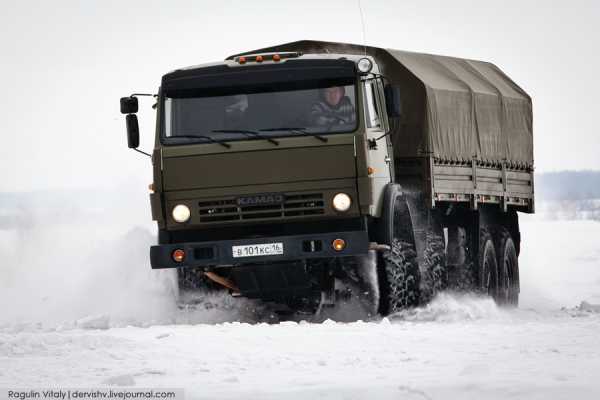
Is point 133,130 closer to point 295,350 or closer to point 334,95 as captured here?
point 334,95

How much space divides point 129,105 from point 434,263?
4726mm

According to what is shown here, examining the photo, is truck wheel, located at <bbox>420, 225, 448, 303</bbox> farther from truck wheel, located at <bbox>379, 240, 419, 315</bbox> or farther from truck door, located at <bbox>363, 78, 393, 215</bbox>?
truck door, located at <bbox>363, 78, 393, 215</bbox>

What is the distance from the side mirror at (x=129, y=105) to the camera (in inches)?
623

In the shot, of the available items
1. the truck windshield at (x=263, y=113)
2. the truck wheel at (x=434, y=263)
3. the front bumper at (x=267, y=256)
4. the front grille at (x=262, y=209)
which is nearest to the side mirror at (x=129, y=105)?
the truck windshield at (x=263, y=113)

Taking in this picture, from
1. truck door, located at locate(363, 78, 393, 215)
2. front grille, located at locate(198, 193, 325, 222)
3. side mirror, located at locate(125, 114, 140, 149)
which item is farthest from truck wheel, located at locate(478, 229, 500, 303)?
side mirror, located at locate(125, 114, 140, 149)

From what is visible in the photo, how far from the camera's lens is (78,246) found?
27.8m

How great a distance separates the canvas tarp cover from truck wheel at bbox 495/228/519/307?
3.74 ft

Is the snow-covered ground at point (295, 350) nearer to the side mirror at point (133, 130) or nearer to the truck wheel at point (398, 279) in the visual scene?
the truck wheel at point (398, 279)

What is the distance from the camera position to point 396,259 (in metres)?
16.1

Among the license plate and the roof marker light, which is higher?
the roof marker light

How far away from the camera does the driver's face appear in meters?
15.3

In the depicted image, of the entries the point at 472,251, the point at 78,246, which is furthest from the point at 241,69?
the point at 78,246

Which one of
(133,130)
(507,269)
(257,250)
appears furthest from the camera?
(507,269)

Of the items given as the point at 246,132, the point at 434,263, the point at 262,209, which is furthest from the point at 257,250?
the point at 434,263
